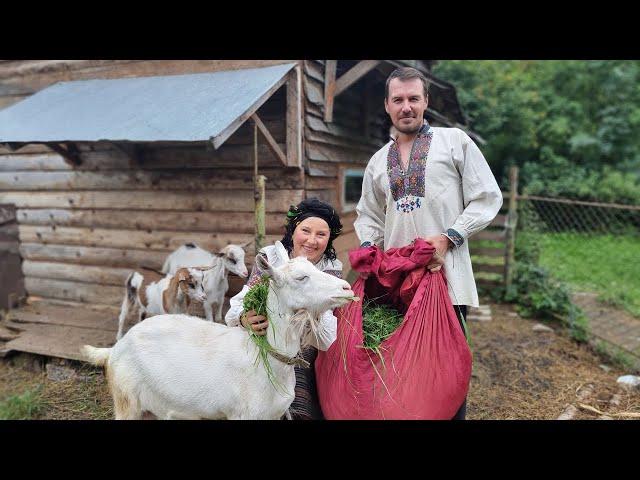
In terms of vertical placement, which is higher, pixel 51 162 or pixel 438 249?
pixel 51 162

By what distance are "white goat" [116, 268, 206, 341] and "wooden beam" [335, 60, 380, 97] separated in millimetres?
2832

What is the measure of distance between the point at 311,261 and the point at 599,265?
9110 millimetres

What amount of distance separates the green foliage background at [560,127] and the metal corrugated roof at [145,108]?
11.2 metres

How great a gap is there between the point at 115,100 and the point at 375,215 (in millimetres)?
3462

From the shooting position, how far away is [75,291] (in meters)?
6.06

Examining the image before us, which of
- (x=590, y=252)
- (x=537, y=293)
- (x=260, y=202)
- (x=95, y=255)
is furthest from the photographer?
(x=590, y=252)

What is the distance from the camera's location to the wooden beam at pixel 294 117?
4680 millimetres

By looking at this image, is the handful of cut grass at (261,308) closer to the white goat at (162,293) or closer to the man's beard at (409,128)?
the man's beard at (409,128)

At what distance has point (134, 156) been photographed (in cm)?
527

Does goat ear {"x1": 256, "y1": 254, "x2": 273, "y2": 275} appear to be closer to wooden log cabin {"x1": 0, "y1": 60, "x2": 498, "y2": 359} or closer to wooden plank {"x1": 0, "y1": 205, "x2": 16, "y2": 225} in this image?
wooden log cabin {"x1": 0, "y1": 60, "x2": 498, "y2": 359}

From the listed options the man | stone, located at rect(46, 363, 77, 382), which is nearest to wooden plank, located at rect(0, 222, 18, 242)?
stone, located at rect(46, 363, 77, 382)

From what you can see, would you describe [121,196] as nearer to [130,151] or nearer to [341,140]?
[130,151]

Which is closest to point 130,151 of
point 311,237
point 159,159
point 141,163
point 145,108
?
point 141,163

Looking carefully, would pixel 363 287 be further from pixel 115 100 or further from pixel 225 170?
pixel 115 100
